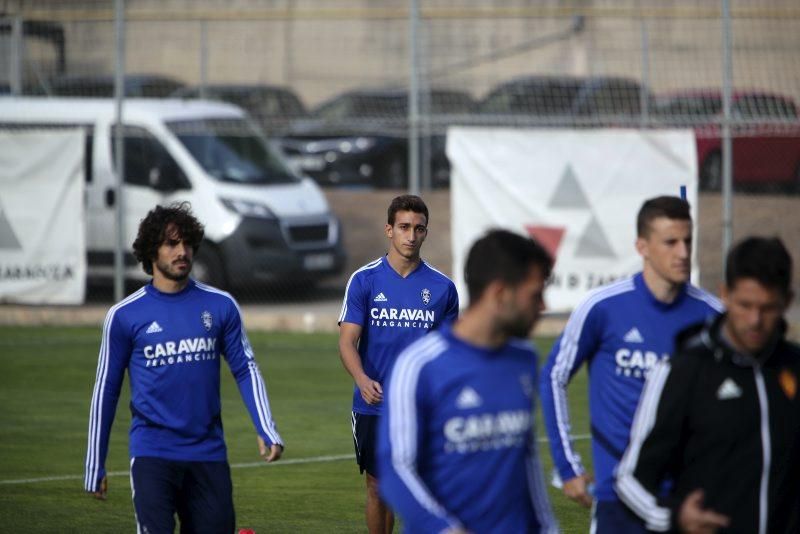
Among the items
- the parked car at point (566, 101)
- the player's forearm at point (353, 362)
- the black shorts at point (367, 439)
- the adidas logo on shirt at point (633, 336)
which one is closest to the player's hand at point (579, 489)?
the adidas logo on shirt at point (633, 336)

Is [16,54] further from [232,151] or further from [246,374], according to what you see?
[246,374]

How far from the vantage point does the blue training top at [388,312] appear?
840 centimetres

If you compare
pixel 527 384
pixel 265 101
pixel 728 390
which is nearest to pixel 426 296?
pixel 527 384

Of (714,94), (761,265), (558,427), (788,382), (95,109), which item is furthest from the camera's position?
(95,109)

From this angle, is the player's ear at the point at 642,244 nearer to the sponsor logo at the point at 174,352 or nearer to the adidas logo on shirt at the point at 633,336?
the adidas logo on shirt at the point at 633,336

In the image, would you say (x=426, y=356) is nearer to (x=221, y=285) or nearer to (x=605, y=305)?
(x=605, y=305)

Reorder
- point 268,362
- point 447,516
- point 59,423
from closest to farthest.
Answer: point 447,516, point 59,423, point 268,362

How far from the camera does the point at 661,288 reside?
19.4 ft

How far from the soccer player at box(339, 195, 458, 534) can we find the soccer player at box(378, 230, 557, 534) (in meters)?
3.53

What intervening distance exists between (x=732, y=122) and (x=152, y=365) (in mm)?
11429

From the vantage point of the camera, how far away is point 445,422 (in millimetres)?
4680

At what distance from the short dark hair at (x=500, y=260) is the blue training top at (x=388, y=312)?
3667 mm

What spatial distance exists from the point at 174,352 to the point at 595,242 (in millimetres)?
11441

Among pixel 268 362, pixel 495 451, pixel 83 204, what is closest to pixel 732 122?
pixel 268 362
